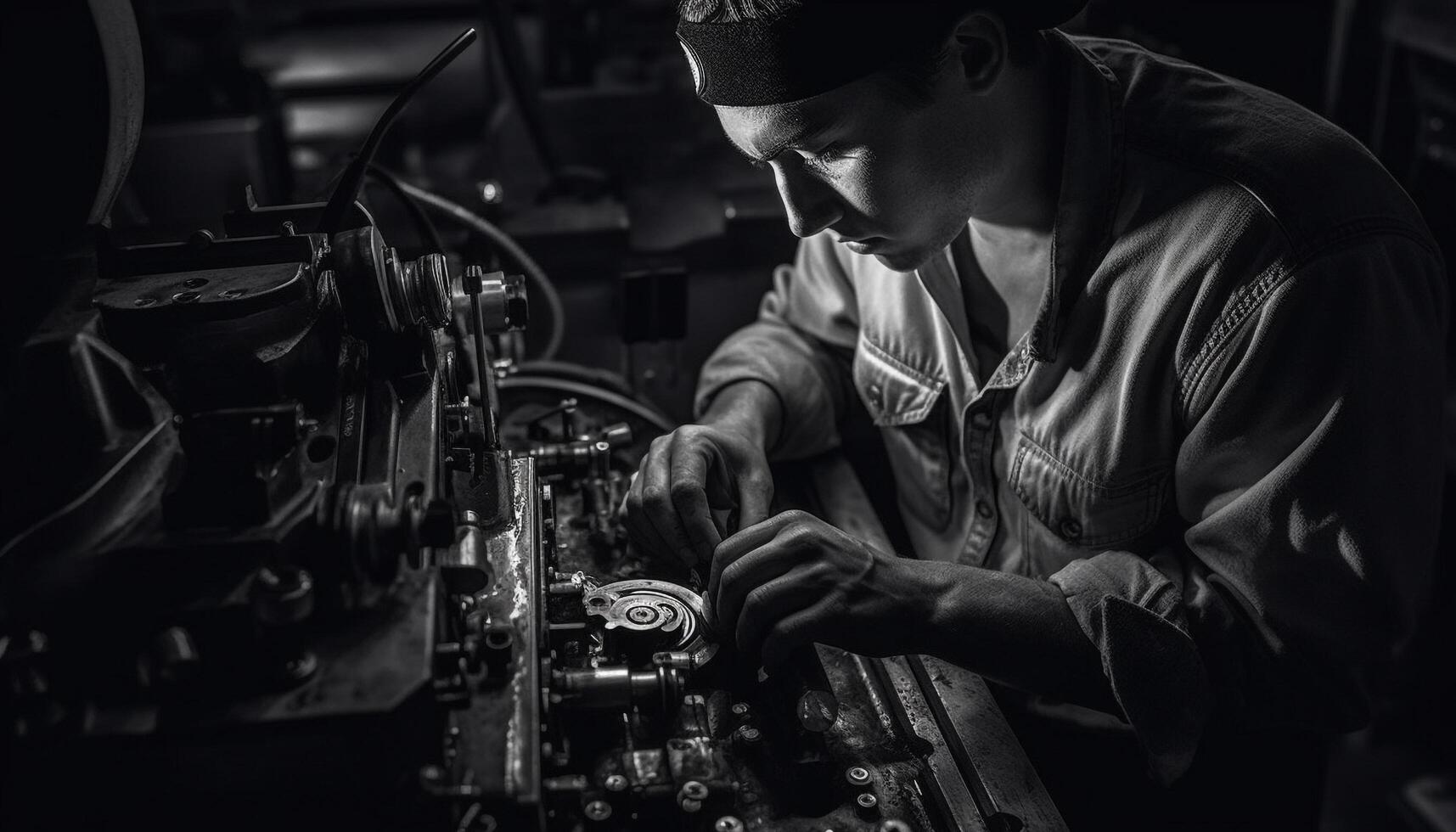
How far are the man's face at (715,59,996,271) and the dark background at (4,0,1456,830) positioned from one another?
49cm

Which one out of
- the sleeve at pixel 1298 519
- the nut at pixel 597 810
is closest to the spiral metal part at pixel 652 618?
the nut at pixel 597 810

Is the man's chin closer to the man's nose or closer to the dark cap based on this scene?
the man's nose

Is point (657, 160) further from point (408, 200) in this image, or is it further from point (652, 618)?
point (652, 618)

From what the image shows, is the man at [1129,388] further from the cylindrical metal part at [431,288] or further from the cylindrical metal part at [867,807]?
the cylindrical metal part at [431,288]

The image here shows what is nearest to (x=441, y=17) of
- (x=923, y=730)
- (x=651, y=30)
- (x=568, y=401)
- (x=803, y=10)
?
(x=651, y=30)

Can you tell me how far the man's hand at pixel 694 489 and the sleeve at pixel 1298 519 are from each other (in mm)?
478

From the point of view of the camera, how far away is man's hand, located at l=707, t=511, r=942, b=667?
1.35 metres

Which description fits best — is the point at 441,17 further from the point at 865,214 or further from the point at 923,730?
the point at 923,730

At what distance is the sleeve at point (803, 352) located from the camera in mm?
2020

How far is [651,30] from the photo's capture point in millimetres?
3250

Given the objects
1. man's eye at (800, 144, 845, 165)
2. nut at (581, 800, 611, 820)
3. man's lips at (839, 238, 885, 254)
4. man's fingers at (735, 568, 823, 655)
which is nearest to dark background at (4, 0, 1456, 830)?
man's lips at (839, 238, 885, 254)

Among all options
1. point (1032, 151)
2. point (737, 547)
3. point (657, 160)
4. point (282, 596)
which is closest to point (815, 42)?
point (1032, 151)

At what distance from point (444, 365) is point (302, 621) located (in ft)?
1.82

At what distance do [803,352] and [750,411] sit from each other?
0.28 meters
